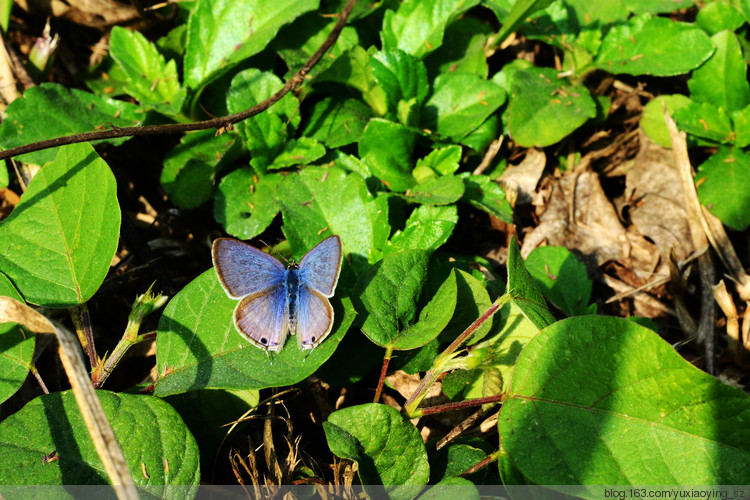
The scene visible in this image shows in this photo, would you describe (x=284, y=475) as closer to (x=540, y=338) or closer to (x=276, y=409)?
(x=276, y=409)

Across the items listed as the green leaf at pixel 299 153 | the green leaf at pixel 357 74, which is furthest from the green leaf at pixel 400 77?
the green leaf at pixel 299 153

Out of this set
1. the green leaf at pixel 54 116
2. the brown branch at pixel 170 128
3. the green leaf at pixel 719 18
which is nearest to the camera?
the brown branch at pixel 170 128

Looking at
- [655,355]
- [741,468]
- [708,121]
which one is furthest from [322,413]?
[708,121]

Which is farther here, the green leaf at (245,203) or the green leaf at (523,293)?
the green leaf at (245,203)

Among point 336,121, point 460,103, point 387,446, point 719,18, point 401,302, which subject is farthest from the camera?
point 719,18

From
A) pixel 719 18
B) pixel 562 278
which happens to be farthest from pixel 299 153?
pixel 719 18

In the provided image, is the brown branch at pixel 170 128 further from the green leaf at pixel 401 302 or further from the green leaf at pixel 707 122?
the green leaf at pixel 707 122

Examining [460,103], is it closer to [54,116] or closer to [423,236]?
[423,236]
